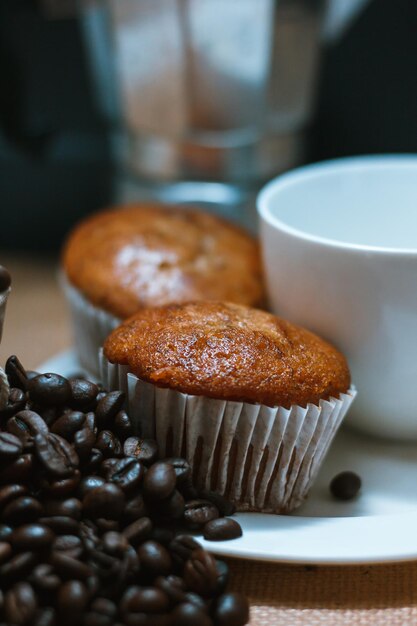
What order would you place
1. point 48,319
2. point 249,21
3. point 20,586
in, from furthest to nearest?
point 48,319
point 249,21
point 20,586

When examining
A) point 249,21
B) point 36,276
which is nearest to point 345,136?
point 249,21

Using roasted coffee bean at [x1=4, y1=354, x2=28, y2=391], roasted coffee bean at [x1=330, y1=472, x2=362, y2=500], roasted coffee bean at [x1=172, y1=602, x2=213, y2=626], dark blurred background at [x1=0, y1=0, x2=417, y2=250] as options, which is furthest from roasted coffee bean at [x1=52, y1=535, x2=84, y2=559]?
dark blurred background at [x1=0, y1=0, x2=417, y2=250]

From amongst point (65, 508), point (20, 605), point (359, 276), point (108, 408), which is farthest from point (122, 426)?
point (359, 276)

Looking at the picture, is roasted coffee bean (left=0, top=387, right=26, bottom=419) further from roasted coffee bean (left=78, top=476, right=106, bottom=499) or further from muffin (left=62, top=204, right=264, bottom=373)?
muffin (left=62, top=204, right=264, bottom=373)

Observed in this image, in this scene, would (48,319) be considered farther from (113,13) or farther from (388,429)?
(388,429)

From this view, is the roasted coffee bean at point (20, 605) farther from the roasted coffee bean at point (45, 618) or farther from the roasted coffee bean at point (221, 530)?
the roasted coffee bean at point (221, 530)

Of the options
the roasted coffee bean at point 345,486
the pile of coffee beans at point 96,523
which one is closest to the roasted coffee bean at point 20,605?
the pile of coffee beans at point 96,523
